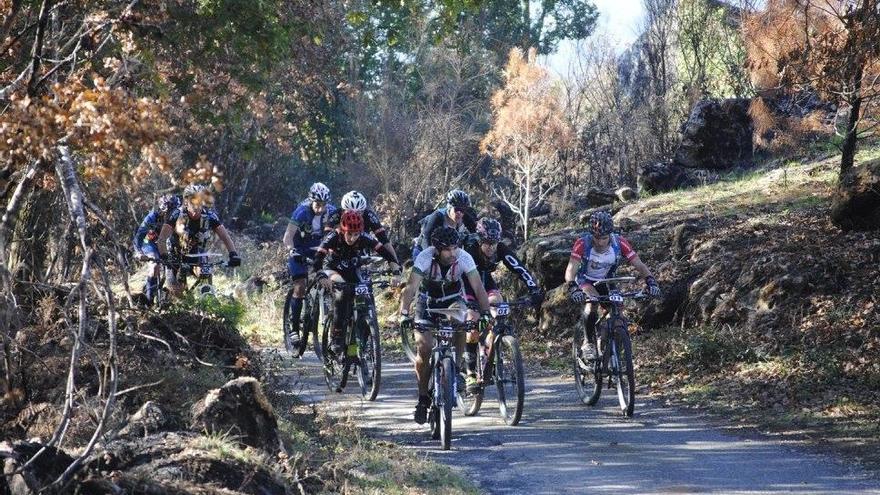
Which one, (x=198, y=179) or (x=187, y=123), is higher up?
(x=187, y=123)

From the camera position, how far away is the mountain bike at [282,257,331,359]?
46.6ft

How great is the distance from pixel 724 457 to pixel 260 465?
4.39 metres

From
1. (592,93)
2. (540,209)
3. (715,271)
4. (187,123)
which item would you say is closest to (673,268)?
(715,271)

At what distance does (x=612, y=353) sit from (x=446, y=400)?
2591 millimetres

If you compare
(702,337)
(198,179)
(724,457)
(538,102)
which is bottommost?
(724,457)

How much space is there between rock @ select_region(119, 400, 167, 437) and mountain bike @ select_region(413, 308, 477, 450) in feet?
9.53

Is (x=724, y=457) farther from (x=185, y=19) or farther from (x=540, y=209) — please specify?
(x=540, y=209)

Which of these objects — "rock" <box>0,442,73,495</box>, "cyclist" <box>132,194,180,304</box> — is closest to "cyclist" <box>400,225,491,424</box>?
"cyclist" <box>132,194,180,304</box>

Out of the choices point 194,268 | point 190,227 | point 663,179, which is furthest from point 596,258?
point 663,179

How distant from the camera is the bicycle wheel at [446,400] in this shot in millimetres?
9836

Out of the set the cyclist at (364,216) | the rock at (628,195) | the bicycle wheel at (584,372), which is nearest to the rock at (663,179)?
the rock at (628,195)

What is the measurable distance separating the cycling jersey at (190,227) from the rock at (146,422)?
657 cm

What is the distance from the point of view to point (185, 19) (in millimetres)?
12055

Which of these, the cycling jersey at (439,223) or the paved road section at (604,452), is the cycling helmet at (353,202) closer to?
the cycling jersey at (439,223)
